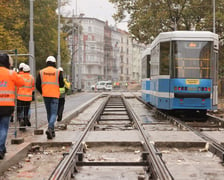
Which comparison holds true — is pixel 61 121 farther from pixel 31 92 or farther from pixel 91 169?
pixel 91 169

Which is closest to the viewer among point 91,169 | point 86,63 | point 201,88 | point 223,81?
point 91,169

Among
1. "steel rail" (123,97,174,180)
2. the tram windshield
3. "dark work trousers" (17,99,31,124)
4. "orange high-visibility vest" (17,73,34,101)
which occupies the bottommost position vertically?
"steel rail" (123,97,174,180)

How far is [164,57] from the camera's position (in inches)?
651

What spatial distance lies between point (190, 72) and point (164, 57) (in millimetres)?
1226

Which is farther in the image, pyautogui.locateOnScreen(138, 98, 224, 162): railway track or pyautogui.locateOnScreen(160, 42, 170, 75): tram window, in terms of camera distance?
pyautogui.locateOnScreen(160, 42, 170, 75): tram window

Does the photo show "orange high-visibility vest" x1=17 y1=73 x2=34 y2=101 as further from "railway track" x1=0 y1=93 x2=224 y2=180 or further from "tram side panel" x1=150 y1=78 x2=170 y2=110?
"tram side panel" x1=150 y1=78 x2=170 y2=110

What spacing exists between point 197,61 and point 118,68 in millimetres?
116203

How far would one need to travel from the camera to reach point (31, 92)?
11992 mm

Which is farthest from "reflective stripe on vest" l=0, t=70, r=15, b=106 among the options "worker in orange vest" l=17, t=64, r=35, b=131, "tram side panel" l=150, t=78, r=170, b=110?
"tram side panel" l=150, t=78, r=170, b=110

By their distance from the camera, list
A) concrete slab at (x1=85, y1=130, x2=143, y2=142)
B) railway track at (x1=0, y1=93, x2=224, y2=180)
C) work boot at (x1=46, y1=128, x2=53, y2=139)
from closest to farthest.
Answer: railway track at (x1=0, y1=93, x2=224, y2=180) → concrete slab at (x1=85, y1=130, x2=143, y2=142) → work boot at (x1=46, y1=128, x2=53, y2=139)

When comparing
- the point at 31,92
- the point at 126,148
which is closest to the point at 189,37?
the point at 31,92

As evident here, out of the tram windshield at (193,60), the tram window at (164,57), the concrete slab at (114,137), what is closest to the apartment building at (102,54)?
the tram window at (164,57)

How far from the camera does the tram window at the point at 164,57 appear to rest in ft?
53.4

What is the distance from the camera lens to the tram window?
53.4ft
